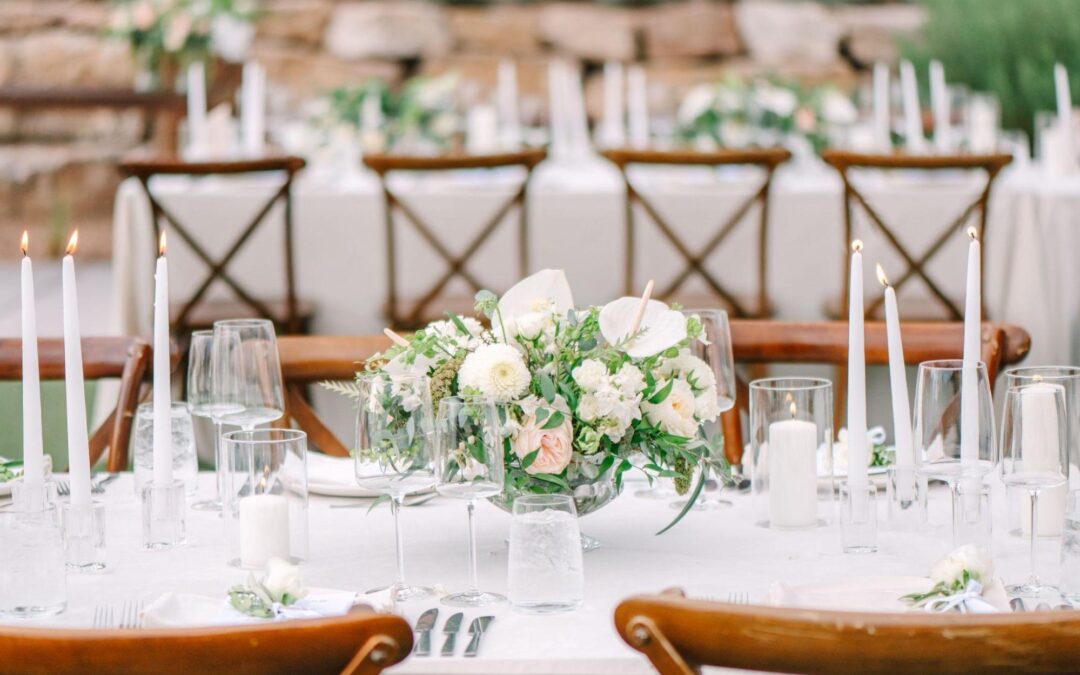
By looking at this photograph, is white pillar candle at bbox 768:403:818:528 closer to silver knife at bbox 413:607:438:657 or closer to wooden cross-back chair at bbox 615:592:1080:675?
silver knife at bbox 413:607:438:657

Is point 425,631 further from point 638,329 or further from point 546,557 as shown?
point 638,329

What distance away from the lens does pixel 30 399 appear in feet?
5.17

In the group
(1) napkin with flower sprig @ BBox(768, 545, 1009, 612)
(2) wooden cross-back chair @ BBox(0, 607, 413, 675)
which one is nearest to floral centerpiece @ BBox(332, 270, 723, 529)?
(1) napkin with flower sprig @ BBox(768, 545, 1009, 612)

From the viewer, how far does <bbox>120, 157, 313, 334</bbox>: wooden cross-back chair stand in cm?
377

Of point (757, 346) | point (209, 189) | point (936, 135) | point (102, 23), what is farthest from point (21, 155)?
point (757, 346)

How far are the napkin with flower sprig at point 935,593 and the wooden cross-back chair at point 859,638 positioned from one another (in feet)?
0.85

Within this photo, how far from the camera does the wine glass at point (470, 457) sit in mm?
1458

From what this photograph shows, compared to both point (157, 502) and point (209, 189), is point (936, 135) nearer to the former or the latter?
point (209, 189)

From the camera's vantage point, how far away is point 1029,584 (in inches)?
57.9

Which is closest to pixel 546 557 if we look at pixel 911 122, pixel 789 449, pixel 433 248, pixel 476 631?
pixel 476 631

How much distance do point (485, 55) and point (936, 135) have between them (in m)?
4.29

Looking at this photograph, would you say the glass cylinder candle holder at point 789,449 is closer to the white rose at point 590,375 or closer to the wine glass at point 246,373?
the white rose at point 590,375

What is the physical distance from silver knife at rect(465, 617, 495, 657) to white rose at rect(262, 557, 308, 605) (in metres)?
0.15

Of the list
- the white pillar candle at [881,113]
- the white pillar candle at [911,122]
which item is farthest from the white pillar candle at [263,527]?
the white pillar candle at [881,113]
